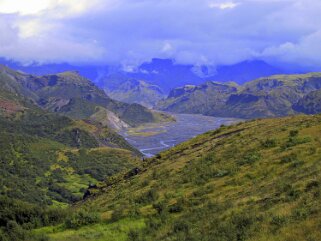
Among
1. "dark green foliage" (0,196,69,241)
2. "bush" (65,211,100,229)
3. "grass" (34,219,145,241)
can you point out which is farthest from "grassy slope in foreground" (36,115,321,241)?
"dark green foliage" (0,196,69,241)

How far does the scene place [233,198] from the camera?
26.5 m

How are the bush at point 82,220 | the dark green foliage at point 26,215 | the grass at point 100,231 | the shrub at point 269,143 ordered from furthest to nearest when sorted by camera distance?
the shrub at point 269,143 → the dark green foliage at point 26,215 → the bush at point 82,220 → the grass at point 100,231

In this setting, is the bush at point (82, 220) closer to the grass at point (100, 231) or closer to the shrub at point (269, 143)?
the grass at point (100, 231)

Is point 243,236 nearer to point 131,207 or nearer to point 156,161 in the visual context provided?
point 131,207

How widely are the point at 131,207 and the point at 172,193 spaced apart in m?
3.01

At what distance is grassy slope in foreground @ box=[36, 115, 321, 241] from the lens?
19098 mm

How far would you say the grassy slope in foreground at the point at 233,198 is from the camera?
1910 centimetres

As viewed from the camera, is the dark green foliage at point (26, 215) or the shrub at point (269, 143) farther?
the shrub at point (269, 143)

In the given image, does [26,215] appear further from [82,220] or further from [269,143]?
[269,143]

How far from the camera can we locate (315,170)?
2447 cm

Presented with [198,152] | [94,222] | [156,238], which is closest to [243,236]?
[156,238]

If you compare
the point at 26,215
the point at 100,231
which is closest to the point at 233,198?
the point at 100,231

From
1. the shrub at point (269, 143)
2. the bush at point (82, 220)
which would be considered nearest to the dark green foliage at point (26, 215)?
the bush at point (82, 220)

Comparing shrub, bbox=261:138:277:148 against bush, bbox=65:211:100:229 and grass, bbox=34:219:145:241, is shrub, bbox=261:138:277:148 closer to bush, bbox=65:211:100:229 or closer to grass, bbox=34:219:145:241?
grass, bbox=34:219:145:241
